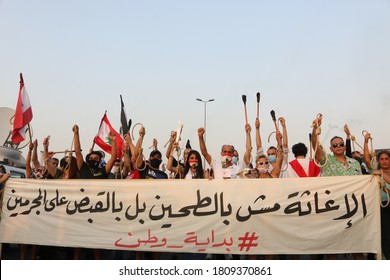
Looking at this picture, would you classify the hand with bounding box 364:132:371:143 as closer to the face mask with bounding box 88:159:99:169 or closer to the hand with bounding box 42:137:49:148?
the face mask with bounding box 88:159:99:169

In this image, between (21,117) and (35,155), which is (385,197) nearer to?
(35,155)

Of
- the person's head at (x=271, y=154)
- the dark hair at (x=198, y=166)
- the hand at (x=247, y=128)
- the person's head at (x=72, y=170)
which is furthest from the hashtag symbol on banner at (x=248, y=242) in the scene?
the person's head at (x=72, y=170)

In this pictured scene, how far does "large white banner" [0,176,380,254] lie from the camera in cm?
502

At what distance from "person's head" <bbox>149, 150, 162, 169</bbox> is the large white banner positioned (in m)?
1.07

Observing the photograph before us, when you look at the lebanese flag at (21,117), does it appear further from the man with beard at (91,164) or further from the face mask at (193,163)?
the face mask at (193,163)

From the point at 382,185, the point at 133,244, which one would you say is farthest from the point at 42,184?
the point at 382,185

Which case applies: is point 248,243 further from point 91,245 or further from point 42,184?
point 42,184

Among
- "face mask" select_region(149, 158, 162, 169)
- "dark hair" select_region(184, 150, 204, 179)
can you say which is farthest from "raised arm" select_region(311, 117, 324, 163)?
"face mask" select_region(149, 158, 162, 169)

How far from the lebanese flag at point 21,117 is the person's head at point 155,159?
2.53 m

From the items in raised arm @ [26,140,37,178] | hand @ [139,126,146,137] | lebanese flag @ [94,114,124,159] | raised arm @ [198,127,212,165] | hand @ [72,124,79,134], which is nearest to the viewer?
raised arm @ [198,127,212,165]

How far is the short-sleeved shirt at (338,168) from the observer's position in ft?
17.9

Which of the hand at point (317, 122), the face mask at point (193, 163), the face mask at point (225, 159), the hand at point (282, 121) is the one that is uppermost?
the hand at point (282, 121)
